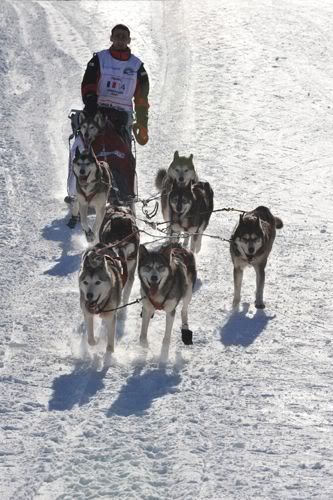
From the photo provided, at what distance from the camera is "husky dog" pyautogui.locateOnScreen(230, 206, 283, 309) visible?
743 cm

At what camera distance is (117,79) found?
29.2ft

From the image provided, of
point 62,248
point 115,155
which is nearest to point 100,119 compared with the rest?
point 115,155

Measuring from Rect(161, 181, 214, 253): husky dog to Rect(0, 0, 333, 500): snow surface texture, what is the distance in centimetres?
28

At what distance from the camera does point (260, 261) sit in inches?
298

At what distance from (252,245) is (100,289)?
1.52 m

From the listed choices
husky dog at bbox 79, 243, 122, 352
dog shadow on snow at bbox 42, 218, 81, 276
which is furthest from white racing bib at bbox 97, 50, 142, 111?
husky dog at bbox 79, 243, 122, 352

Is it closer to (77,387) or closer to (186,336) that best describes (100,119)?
(186,336)

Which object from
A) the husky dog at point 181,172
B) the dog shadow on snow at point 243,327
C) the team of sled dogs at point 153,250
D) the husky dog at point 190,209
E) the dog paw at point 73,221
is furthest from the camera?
the dog paw at point 73,221

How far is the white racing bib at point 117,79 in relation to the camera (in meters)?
8.86

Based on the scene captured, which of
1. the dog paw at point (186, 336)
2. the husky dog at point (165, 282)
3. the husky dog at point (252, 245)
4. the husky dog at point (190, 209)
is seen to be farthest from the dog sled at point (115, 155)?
the dog paw at point (186, 336)

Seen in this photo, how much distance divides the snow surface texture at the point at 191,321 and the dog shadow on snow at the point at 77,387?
0.02 metres

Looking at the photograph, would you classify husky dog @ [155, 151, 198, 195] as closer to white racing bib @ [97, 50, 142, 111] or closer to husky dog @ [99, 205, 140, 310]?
white racing bib @ [97, 50, 142, 111]

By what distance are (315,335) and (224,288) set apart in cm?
108

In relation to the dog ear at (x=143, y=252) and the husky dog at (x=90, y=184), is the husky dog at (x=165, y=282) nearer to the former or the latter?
the dog ear at (x=143, y=252)
